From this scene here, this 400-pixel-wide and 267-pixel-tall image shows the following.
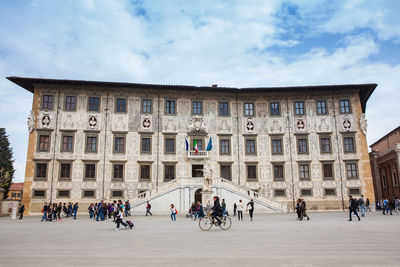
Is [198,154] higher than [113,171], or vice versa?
[198,154]

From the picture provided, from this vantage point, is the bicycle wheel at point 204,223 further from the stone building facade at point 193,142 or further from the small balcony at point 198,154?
the small balcony at point 198,154

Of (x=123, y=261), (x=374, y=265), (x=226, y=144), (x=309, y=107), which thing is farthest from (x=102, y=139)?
(x=374, y=265)

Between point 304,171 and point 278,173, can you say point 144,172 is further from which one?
point 304,171

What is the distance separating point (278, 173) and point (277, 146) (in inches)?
111

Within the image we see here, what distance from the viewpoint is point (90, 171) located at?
3005cm

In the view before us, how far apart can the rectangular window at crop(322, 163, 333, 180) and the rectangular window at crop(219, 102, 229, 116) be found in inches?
448

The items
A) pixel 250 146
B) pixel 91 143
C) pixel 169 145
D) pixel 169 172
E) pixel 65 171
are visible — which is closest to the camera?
pixel 65 171

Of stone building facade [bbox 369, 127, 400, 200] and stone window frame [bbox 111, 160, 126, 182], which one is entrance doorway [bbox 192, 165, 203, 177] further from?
stone building facade [bbox 369, 127, 400, 200]

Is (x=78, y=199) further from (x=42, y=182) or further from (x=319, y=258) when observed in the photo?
(x=319, y=258)

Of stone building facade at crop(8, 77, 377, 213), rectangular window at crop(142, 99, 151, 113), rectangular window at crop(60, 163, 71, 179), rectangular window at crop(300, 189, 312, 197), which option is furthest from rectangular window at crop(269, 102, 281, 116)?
rectangular window at crop(60, 163, 71, 179)

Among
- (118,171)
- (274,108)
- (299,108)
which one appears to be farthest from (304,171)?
(118,171)

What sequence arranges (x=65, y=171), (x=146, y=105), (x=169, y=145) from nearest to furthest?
(x=65, y=171) → (x=169, y=145) → (x=146, y=105)

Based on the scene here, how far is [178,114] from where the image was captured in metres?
32.3

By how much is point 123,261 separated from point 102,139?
25555mm
